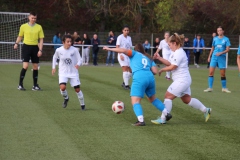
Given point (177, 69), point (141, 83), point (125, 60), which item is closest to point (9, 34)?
point (125, 60)

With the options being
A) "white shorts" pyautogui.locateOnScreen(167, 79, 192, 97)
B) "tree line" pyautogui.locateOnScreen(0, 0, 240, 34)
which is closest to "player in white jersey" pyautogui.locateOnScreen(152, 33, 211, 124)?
"white shorts" pyautogui.locateOnScreen(167, 79, 192, 97)

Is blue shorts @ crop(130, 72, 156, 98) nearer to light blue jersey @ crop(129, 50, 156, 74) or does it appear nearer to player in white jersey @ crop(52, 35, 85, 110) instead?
light blue jersey @ crop(129, 50, 156, 74)

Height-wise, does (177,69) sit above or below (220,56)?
above

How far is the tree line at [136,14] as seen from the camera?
41.0 m

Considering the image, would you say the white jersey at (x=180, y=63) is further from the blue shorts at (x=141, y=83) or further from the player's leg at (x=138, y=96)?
the player's leg at (x=138, y=96)

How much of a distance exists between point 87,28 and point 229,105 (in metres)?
32.1

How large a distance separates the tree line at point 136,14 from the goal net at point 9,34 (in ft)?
22.0

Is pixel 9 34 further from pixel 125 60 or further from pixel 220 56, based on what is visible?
pixel 220 56

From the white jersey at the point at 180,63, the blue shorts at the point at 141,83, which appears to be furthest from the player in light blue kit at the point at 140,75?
the white jersey at the point at 180,63

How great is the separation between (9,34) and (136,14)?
39.4ft

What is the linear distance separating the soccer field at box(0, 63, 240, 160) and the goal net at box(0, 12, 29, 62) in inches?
705

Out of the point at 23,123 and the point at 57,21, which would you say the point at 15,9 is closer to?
the point at 57,21

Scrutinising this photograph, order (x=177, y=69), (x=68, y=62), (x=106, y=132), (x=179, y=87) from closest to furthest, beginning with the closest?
(x=106, y=132), (x=179, y=87), (x=177, y=69), (x=68, y=62)

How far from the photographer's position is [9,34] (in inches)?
1303
